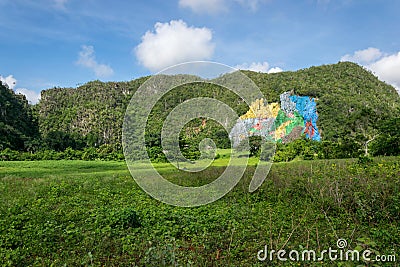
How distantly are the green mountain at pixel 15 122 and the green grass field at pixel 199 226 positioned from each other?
143 feet

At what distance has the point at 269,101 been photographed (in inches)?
2507

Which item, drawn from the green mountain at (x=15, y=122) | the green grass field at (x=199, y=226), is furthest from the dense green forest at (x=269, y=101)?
the green grass field at (x=199, y=226)

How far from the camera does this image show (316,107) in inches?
2419

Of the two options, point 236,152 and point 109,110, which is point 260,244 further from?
point 109,110

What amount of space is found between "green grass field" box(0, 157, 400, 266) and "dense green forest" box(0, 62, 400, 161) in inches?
214

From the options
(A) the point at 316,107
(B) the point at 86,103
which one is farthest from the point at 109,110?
(A) the point at 316,107

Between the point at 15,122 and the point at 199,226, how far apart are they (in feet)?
263

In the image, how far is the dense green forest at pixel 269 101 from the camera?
30.0 metres

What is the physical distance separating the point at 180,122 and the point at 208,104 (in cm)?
84

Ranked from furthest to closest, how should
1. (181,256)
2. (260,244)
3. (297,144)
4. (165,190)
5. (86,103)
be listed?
1. (86,103)
2. (297,144)
3. (165,190)
4. (260,244)
5. (181,256)

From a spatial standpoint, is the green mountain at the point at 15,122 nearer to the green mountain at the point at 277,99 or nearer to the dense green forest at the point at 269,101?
the dense green forest at the point at 269,101

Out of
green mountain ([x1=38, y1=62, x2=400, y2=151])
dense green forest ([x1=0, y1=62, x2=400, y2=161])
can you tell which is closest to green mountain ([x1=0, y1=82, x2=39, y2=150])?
dense green forest ([x1=0, y1=62, x2=400, y2=161])

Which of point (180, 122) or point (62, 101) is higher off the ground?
point (62, 101)

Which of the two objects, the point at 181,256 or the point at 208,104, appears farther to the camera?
the point at 208,104
